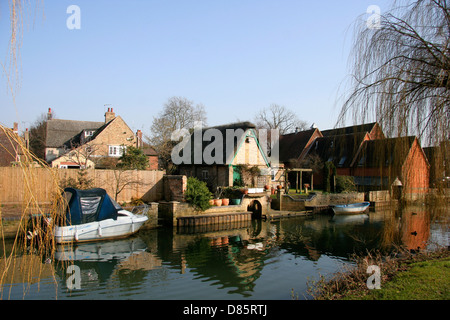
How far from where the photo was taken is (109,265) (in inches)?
485

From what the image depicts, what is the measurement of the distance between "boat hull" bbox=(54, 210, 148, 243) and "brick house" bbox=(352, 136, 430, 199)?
13.2 meters

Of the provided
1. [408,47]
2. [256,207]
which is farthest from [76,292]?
[256,207]

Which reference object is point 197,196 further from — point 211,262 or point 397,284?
point 397,284

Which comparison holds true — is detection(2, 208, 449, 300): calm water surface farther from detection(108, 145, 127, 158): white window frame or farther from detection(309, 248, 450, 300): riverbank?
detection(108, 145, 127, 158): white window frame

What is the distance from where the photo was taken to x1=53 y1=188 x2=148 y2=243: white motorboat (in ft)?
50.6

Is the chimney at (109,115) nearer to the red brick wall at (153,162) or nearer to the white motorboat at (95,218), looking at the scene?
the red brick wall at (153,162)

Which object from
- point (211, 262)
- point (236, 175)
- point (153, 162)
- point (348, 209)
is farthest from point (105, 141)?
point (211, 262)

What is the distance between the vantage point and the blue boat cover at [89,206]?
15.6 m

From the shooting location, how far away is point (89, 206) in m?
16.0

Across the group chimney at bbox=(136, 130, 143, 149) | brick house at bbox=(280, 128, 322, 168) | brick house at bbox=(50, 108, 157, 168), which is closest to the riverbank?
brick house at bbox=(50, 108, 157, 168)

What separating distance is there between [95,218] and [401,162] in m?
14.2

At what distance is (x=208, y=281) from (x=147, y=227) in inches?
381

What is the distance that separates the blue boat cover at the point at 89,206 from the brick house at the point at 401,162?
1345 centimetres

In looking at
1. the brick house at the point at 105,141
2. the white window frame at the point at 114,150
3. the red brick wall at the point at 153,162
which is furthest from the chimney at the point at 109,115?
the red brick wall at the point at 153,162
